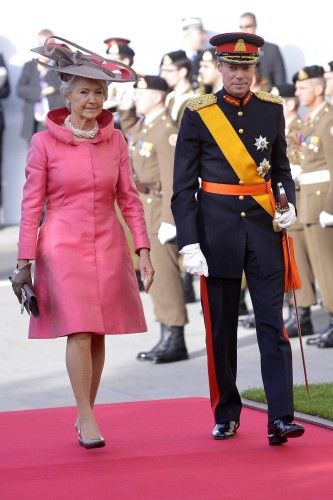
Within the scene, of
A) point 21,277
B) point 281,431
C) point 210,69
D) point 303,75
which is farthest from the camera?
point 210,69

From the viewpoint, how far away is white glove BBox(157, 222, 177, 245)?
400 inches

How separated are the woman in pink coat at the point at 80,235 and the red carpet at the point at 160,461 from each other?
0.83ft

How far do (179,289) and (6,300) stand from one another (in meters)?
3.62

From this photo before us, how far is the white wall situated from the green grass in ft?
35.5

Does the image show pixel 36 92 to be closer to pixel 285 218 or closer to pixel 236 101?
pixel 236 101

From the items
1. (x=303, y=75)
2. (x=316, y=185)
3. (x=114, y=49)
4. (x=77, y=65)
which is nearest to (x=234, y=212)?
(x=77, y=65)

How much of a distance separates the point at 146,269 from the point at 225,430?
0.78m

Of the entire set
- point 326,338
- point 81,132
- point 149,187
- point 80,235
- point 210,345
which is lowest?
point 326,338

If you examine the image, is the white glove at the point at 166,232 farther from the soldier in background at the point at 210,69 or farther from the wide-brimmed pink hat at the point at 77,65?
the wide-brimmed pink hat at the point at 77,65

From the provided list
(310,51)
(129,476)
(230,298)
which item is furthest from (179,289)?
(310,51)

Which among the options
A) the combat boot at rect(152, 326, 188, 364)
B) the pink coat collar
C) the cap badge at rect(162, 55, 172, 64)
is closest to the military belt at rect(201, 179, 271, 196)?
the pink coat collar

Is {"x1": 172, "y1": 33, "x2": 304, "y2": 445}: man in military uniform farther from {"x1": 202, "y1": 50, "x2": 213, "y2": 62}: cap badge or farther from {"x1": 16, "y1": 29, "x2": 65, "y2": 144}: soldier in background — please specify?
{"x1": 16, "y1": 29, "x2": 65, "y2": 144}: soldier in background

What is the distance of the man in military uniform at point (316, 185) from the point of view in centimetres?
1070

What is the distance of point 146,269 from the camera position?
7.08m
